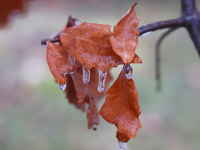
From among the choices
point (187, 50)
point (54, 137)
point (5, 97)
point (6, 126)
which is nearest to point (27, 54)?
point (5, 97)

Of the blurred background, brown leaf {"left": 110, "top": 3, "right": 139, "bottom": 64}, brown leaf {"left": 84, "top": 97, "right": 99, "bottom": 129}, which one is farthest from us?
the blurred background

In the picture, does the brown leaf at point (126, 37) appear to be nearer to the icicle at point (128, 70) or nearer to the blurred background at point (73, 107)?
the icicle at point (128, 70)

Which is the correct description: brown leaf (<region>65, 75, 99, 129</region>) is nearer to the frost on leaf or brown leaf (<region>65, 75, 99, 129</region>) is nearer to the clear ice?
the frost on leaf

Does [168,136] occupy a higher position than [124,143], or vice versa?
[124,143]

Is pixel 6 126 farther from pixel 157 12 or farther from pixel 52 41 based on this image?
pixel 157 12

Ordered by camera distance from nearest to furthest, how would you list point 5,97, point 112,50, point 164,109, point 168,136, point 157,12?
point 112,50
point 168,136
point 164,109
point 5,97
point 157,12

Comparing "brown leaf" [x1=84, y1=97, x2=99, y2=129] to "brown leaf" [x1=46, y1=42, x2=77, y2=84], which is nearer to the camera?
"brown leaf" [x1=46, y1=42, x2=77, y2=84]

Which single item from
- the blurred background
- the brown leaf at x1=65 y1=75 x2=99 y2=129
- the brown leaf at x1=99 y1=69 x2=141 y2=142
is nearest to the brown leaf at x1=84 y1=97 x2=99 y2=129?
the brown leaf at x1=65 y1=75 x2=99 y2=129
